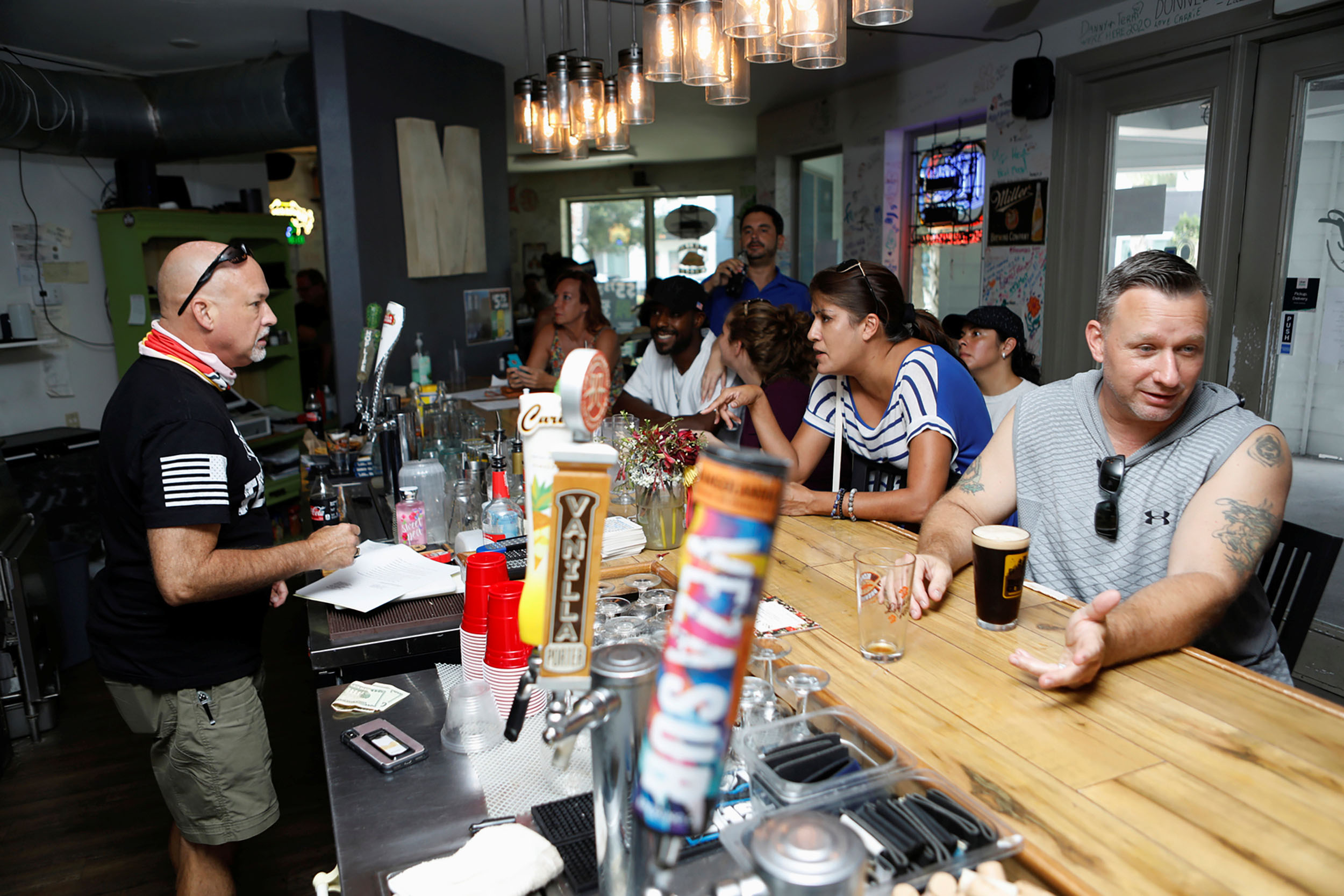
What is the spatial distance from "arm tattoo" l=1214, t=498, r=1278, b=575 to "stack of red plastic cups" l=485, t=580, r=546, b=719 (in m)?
1.29

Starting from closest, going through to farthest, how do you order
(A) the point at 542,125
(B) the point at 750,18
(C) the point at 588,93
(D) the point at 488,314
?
1. (B) the point at 750,18
2. (C) the point at 588,93
3. (A) the point at 542,125
4. (D) the point at 488,314

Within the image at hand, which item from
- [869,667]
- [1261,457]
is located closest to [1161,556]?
[1261,457]

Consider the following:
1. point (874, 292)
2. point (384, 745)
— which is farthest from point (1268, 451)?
point (384, 745)

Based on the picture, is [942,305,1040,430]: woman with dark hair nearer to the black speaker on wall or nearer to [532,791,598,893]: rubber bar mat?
the black speaker on wall

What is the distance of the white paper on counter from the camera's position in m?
1.90

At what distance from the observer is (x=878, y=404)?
274 cm

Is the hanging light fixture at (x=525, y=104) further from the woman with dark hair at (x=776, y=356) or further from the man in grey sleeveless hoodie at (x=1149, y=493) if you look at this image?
the man in grey sleeveless hoodie at (x=1149, y=493)

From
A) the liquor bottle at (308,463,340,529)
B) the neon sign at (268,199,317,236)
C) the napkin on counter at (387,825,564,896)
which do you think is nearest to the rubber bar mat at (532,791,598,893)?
the napkin on counter at (387,825,564,896)

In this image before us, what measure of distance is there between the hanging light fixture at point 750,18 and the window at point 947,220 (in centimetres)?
365

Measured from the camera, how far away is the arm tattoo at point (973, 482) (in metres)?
2.07

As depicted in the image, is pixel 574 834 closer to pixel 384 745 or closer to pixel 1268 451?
pixel 384 745

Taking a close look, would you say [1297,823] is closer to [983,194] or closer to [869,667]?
[869,667]

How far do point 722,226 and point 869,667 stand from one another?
1223 centimetres

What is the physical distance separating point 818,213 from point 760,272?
3316 mm
